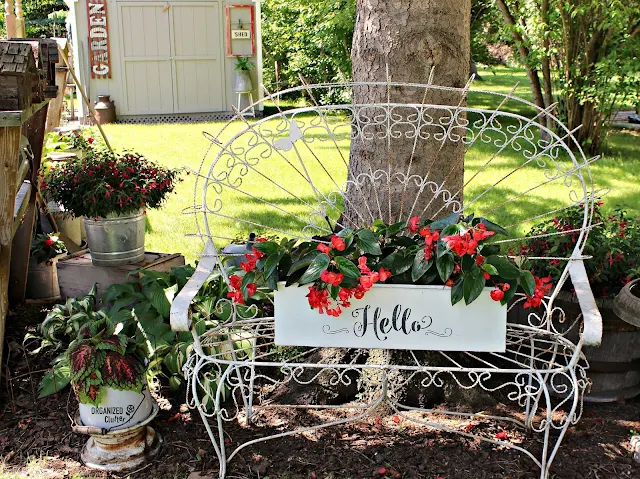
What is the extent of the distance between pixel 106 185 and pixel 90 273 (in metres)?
0.48

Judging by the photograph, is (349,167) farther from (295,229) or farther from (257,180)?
(257,180)

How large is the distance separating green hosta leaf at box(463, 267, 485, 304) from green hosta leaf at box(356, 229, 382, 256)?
302 mm

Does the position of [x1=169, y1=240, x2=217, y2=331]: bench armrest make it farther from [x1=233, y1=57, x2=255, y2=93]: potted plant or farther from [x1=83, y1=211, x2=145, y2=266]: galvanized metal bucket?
[x1=233, y1=57, x2=255, y2=93]: potted plant

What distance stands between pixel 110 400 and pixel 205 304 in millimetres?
774

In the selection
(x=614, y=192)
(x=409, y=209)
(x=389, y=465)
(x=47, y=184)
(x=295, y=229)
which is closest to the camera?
(x=389, y=465)

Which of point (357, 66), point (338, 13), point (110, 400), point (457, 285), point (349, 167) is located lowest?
point (110, 400)

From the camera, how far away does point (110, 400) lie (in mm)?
2859

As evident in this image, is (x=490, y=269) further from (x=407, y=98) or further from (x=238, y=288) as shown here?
(x=407, y=98)

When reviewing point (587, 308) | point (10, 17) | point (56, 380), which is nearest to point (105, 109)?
point (10, 17)

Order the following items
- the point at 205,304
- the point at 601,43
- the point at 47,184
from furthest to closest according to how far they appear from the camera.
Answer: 1. the point at 601,43
2. the point at 47,184
3. the point at 205,304

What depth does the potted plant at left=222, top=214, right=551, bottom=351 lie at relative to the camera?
2.44 m

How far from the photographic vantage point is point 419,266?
8.11 feet

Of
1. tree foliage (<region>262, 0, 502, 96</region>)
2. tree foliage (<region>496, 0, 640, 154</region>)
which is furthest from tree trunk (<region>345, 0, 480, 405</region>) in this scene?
tree foliage (<region>262, 0, 502, 96</region>)

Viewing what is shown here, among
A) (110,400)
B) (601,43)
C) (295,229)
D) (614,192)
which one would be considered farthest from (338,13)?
(110,400)
